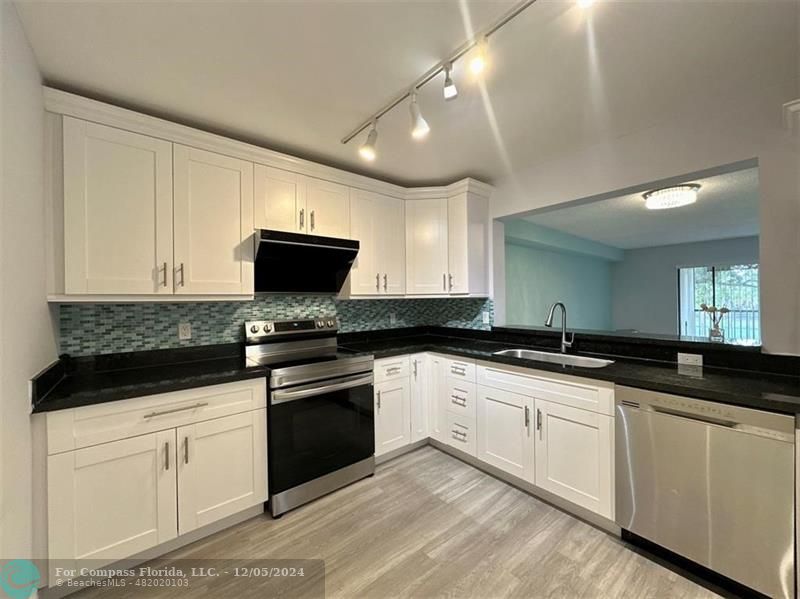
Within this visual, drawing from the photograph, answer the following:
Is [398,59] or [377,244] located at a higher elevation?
[398,59]

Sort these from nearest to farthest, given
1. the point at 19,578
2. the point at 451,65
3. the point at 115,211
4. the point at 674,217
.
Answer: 1. the point at 19,578
2. the point at 451,65
3. the point at 115,211
4. the point at 674,217

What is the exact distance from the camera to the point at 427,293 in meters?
3.06

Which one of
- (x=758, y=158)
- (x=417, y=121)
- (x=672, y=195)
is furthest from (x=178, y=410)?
(x=672, y=195)

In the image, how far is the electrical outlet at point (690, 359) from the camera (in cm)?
196

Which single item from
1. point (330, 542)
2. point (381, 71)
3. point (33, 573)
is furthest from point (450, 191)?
point (33, 573)

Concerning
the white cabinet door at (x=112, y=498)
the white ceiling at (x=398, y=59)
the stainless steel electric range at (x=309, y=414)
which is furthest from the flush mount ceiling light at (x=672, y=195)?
the white cabinet door at (x=112, y=498)

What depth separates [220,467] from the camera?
1.85 metres

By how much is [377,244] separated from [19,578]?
256 cm

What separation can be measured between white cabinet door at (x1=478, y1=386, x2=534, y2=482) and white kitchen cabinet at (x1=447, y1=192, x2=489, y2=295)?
95 cm

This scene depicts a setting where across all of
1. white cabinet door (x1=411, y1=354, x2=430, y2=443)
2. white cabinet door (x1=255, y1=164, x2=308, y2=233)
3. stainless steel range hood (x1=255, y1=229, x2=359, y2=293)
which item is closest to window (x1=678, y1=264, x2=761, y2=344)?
white cabinet door (x1=411, y1=354, x2=430, y2=443)

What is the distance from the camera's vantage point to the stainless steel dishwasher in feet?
4.37

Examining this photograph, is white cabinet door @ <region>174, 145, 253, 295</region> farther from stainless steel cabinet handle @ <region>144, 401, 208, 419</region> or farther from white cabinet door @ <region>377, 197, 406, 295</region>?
white cabinet door @ <region>377, 197, 406, 295</region>

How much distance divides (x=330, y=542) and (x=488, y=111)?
2639 mm

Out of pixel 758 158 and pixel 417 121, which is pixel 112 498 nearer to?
pixel 417 121
